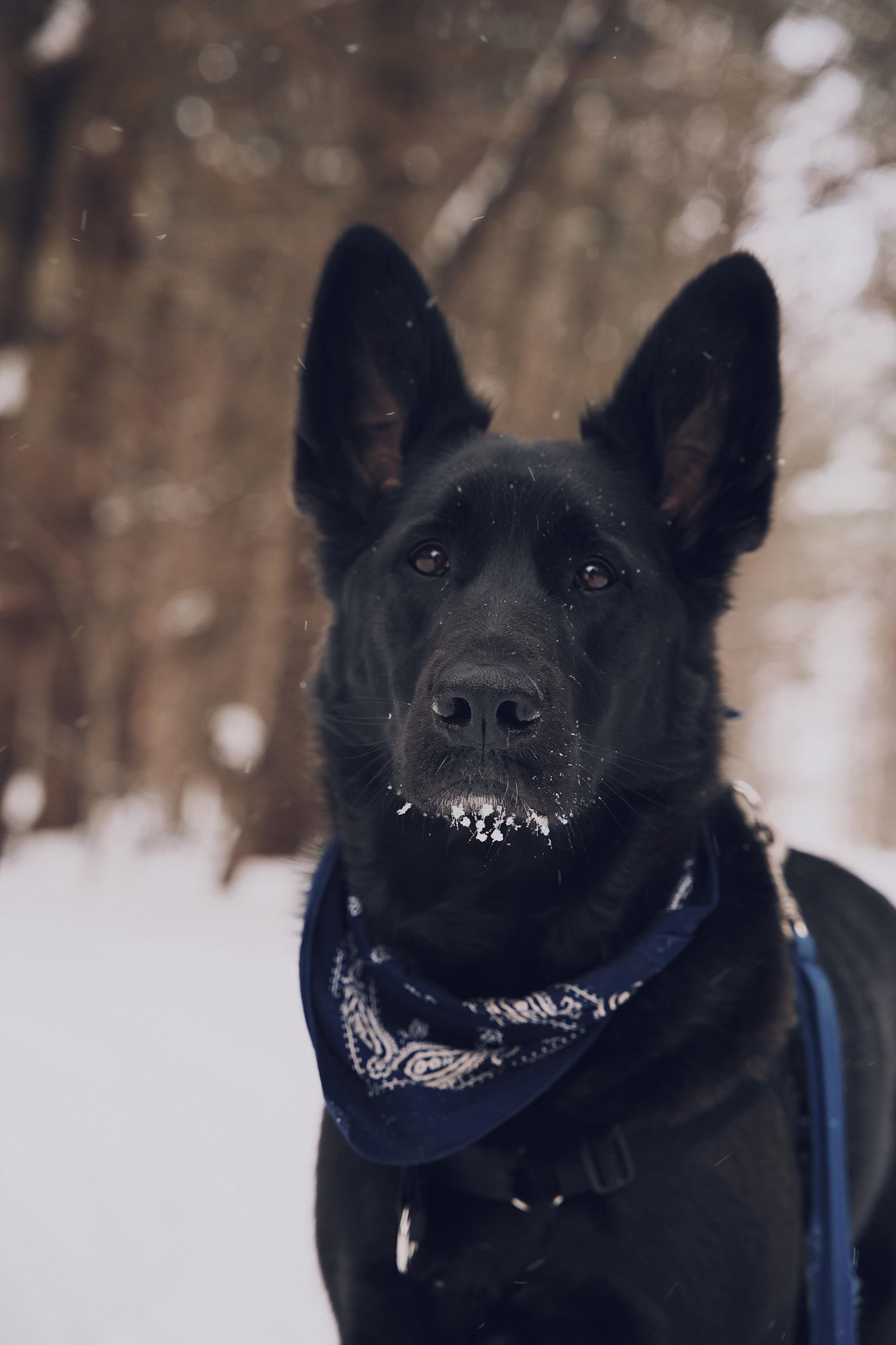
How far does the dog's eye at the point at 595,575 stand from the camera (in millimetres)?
2385

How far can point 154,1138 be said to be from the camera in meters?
3.23

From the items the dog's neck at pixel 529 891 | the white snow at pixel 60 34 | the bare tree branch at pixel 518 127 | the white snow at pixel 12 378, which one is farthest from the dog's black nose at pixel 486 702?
the white snow at pixel 60 34

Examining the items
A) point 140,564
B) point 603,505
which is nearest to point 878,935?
point 603,505

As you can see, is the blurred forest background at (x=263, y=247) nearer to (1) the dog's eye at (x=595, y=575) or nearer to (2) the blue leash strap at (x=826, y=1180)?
(1) the dog's eye at (x=595, y=575)

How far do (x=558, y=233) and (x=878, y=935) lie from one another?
7160 mm

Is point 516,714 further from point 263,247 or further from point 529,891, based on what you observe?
point 263,247

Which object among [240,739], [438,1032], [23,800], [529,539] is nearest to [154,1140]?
[438,1032]

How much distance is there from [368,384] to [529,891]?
55.1 inches

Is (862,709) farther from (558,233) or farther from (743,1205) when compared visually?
(743,1205)

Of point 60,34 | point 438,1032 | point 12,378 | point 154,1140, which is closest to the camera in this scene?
point 438,1032

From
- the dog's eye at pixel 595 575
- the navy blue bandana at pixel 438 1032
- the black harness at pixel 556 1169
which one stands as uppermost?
the dog's eye at pixel 595 575

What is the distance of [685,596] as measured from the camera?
99.9 inches

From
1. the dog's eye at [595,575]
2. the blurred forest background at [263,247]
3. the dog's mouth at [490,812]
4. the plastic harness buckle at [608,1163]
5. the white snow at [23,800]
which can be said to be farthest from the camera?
the white snow at [23,800]

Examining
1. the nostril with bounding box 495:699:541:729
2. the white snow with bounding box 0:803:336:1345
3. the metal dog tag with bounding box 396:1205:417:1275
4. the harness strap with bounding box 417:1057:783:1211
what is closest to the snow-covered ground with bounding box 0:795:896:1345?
the white snow with bounding box 0:803:336:1345
